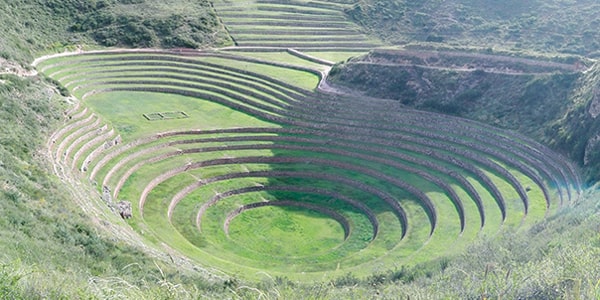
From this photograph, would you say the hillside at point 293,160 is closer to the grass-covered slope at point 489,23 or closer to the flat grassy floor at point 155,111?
the flat grassy floor at point 155,111

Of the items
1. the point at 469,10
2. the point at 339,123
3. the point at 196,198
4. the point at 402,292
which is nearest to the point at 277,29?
the point at 469,10

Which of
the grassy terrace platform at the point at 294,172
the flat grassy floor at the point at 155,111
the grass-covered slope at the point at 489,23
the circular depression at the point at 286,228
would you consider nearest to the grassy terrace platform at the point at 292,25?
the grass-covered slope at the point at 489,23

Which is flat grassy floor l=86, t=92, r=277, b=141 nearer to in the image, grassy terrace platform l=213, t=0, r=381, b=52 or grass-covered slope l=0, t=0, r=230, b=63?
grass-covered slope l=0, t=0, r=230, b=63

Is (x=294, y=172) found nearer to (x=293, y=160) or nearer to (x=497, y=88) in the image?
(x=293, y=160)

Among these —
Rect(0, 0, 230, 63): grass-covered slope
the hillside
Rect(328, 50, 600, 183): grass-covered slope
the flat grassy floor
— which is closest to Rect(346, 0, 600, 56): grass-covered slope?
the hillside

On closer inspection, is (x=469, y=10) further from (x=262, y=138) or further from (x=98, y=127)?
(x=98, y=127)
